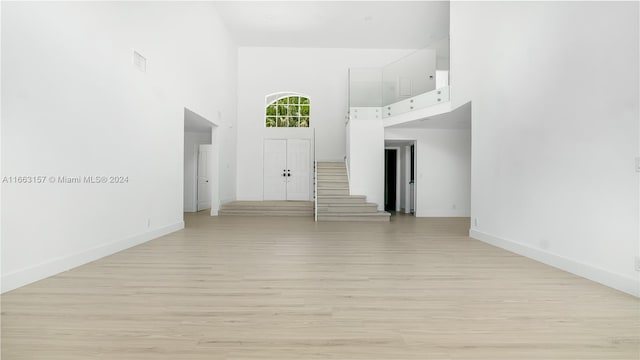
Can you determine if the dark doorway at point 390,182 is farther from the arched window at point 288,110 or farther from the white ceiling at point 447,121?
the arched window at point 288,110

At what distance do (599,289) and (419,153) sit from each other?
813 cm

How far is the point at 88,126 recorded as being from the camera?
4.59m

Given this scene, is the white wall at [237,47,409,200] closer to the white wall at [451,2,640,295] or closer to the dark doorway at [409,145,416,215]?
the dark doorway at [409,145,416,215]

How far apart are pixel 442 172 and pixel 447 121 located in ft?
6.81

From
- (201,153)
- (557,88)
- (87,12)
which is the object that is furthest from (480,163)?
(201,153)

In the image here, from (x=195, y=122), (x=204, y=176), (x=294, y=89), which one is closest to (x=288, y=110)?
(x=294, y=89)

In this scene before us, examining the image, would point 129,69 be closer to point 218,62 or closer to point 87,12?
point 87,12

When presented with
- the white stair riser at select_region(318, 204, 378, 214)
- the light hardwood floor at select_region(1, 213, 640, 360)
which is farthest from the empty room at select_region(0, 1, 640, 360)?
the white stair riser at select_region(318, 204, 378, 214)

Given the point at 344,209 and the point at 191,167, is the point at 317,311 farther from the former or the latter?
the point at 191,167

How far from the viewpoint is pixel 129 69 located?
560cm

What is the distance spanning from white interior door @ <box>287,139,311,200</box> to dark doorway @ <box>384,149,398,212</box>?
10.2ft

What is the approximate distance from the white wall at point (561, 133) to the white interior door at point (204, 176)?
9773mm

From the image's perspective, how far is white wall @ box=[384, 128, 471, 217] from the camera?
37.3ft

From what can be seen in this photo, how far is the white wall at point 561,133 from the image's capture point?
347 cm
